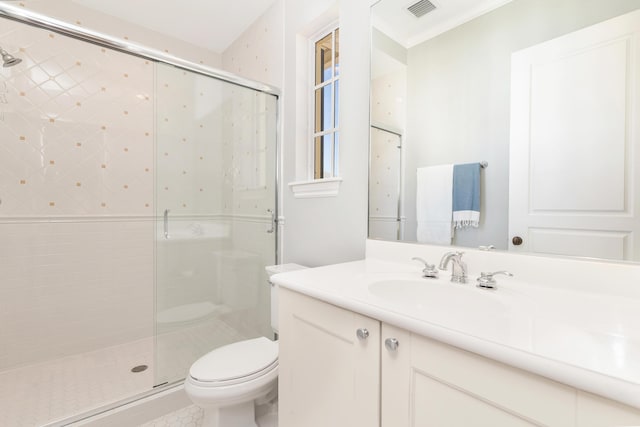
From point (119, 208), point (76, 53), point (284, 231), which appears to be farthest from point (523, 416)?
point (76, 53)

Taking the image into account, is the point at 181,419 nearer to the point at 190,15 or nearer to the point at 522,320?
the point at 522,320

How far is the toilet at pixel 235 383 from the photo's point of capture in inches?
44.9

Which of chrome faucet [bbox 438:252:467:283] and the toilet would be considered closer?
chrome faucet [bbox 438:252:467:283]

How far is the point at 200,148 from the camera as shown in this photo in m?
1.74

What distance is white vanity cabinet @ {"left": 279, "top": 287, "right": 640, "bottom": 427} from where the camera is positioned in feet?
1.52

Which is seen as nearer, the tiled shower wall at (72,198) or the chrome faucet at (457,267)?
the chrome faucet at (457,267)

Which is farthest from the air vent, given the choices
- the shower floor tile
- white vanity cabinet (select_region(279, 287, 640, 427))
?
the shower floor tile

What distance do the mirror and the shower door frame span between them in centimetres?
85

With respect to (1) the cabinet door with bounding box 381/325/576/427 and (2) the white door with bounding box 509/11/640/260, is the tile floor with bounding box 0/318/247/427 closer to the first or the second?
(1) the cabinet door with bounding box 381/325/576/427

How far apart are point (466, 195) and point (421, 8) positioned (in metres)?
0.82

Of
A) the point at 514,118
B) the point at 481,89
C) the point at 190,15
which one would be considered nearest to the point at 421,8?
the point at 481,89

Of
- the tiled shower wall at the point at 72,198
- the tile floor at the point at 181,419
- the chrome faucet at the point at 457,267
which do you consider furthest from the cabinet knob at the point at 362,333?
the tiled shower wall at the point at 72,198

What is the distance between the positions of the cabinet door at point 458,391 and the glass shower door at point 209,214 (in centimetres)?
138

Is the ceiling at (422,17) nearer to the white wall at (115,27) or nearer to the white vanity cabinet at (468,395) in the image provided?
the white vanity cabinet at (468,395)
